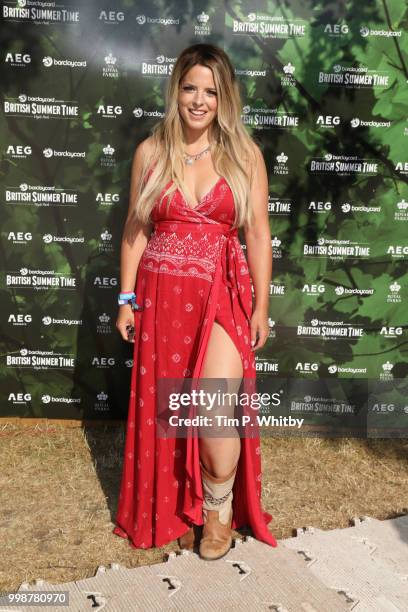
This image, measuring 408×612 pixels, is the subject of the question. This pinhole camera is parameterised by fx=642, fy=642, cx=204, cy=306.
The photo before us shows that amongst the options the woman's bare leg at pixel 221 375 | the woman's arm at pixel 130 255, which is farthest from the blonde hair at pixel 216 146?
the woman's bare leg at pixel 221 375

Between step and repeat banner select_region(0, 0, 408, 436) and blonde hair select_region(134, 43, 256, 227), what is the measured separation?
138cm

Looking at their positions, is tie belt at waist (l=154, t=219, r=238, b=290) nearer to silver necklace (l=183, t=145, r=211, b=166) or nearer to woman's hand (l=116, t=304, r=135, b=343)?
silver necklace (l=183, t=145, r=211, b=166)

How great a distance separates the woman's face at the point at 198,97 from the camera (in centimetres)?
306

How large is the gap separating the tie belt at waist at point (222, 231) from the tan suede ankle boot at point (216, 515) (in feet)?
3.34

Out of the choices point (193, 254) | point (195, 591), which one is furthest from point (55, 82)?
point (195, 591)

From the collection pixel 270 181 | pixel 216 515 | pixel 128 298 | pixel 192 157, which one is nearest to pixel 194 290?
pixel 128 298

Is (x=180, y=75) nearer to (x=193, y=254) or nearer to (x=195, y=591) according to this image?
(x=193, y=254)

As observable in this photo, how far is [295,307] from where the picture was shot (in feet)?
15.8

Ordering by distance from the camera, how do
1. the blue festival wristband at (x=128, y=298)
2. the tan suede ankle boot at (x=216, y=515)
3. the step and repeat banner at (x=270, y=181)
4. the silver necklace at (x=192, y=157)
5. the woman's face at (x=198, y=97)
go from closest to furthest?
the woman's face at (x=198, y=97) < the silver necklace at (x=192, y=157) < the tan suede ankle boot at (x=216, y=515) < the blue festival wristband at (x=128, y=298) < the step and repeat banner at (x=270, y=181)

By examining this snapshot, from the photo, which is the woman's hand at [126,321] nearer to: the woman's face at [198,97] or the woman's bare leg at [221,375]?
the woman's bare leg at [221,375]

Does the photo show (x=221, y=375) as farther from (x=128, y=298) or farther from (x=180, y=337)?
(x=128, y=298)

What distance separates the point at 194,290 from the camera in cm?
325

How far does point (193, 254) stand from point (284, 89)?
1864 mm

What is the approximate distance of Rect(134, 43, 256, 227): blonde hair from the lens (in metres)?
3.09
